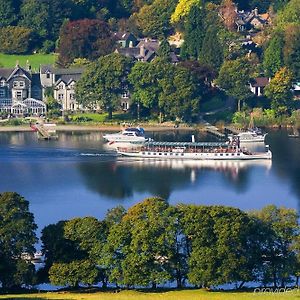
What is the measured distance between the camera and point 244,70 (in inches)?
2352

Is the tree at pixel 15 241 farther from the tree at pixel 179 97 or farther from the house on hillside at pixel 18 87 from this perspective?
the house on hillside at pixel 18 87

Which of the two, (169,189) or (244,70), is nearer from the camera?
(169,189)

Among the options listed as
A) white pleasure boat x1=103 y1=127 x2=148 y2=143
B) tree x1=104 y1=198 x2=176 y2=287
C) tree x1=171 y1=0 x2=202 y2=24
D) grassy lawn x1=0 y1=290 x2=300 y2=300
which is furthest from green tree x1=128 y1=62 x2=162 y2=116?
grassy lawn x1=0 y1=290 x2=300 y2=300

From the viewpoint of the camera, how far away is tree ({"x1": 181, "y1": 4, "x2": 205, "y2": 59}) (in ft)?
211

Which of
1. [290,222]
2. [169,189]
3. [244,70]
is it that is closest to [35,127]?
[244,70]

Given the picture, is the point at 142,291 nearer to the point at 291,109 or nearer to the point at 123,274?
the point at 123,274

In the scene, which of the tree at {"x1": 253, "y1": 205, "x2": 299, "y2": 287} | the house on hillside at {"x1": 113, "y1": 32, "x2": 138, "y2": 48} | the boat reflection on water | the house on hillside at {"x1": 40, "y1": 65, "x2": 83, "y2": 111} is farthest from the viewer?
the house on hillside at {"x1": 113, "y1": 32, "x2": 138, "y2": 48}

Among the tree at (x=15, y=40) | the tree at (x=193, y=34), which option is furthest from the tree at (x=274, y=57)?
the tree at (x=15, y=40)

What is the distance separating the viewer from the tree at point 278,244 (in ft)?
94.4

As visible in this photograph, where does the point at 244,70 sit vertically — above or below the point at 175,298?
above

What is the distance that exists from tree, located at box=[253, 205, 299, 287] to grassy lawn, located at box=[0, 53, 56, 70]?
36147mm

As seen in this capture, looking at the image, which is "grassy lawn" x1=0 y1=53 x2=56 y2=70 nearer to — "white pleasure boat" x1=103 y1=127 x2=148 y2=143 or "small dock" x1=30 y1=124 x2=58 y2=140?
"small dock" x1=30 y1=124 x2=58 y2=140

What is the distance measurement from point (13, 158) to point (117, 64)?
39.2 feet

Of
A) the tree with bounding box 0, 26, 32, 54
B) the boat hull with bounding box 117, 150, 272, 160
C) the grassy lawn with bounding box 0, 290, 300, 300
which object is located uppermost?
the tree with bounding box 0, 26, 32, 54
